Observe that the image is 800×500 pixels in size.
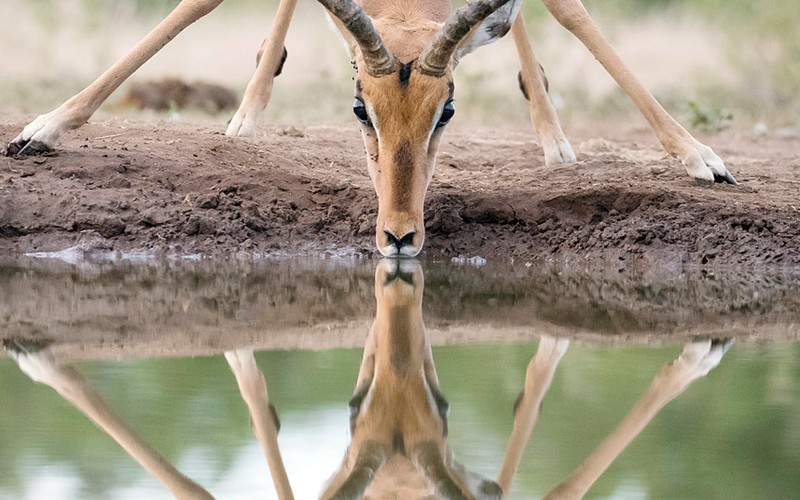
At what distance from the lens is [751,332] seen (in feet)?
21.0

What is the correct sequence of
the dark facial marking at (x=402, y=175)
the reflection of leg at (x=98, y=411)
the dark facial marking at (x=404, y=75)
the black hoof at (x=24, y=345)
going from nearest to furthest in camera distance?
the reflection of leg at (x=98, y=411) → the black hoof at (x=24, y=345) → the dark facial marking at (x=402, y=175) → the dark facial marking at (x=404, y=75)

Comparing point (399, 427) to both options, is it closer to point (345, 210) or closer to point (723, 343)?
point (723, 343)

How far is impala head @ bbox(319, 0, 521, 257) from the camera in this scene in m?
7.77

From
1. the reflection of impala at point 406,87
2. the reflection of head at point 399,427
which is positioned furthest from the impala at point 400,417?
the reflection of impala at point 406,87

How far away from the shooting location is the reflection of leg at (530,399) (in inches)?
163

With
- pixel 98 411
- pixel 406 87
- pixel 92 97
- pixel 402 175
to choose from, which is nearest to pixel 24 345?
pixel 98 411

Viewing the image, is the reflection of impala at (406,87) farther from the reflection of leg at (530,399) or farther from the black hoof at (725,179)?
the reflection of leg at (530,399)

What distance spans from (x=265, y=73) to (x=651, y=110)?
3.53 meters

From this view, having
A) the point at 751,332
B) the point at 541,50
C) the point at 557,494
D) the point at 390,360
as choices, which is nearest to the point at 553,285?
the point at 751,332

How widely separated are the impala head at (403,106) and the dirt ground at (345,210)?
3.72 ft

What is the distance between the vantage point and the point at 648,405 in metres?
4.94

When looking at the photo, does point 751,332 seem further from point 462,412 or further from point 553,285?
point 462,412

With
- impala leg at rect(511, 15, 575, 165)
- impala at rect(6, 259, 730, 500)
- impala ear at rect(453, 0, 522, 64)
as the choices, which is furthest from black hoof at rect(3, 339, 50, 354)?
impala leg at rect(511, 15, 575, 165)

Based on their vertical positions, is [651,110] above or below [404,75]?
above
